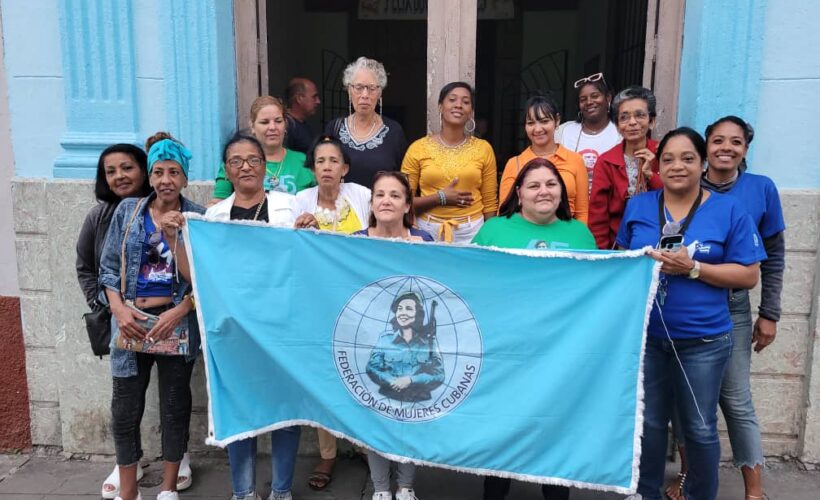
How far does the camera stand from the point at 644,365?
292cm

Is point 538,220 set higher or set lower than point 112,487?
higher

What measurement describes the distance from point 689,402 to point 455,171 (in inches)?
64.3

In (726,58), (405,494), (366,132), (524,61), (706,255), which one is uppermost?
(524,61)

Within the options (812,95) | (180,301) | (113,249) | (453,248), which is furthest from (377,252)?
(812,95)

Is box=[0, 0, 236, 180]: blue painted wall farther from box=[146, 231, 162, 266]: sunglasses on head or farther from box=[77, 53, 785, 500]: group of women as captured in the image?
box=[146, 231, 162, 266]: sunglasses on head

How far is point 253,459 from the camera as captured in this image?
10.6 feet

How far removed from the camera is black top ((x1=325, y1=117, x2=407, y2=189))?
367 cm

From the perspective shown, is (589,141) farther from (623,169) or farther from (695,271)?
(695,271)

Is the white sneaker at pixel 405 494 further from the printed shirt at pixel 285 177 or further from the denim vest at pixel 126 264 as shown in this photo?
the printed shirt at pixel 285 177

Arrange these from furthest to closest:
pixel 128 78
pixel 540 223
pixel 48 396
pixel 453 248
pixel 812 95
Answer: pixel 48 396 → pixel 128 78 → pixel 812 95 → pixel 540 223 → pixel 453 248

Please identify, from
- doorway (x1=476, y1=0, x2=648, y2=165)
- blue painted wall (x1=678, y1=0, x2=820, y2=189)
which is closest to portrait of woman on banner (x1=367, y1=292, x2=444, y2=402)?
blue painted wall (x1=678, y1=0, x2=820, y2=189)

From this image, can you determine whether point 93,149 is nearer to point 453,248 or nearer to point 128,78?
point 128,78

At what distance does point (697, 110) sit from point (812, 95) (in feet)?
1.92

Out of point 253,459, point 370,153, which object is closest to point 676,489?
point 253,459
